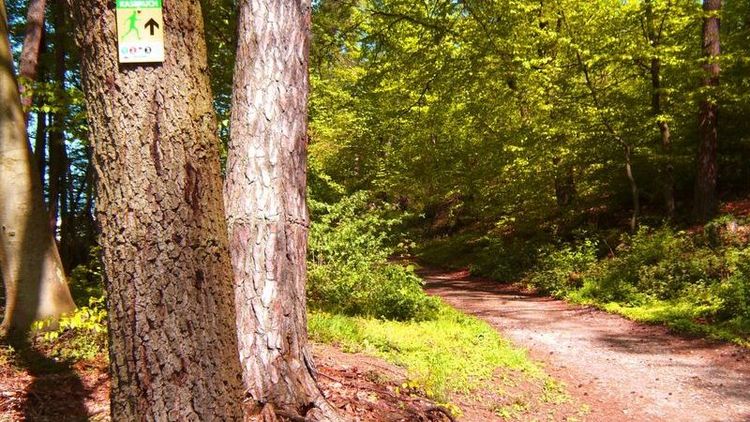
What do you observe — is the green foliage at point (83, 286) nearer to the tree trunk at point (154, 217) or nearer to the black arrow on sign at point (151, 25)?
the tree trunk at point (154, 217)

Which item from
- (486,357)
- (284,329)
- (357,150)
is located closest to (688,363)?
(486,357)

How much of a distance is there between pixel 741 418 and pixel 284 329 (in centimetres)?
513

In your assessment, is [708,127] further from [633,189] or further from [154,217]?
[154,217]

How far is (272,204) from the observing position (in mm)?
3303

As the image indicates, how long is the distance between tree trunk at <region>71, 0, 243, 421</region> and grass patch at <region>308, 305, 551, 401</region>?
2836 millimetres

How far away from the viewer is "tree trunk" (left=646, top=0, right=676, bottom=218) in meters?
12.4

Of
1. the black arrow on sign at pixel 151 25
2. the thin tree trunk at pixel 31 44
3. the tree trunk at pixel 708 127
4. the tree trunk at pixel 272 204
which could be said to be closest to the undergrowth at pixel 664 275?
the tree trunk at pixel 708 127

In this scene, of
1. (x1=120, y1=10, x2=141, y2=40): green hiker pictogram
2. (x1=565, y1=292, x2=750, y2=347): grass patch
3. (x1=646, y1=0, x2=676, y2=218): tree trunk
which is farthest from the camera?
(x1=646, y1=0, x2=676, y2=218): tree trunk

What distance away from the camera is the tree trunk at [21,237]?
4805 millimetres

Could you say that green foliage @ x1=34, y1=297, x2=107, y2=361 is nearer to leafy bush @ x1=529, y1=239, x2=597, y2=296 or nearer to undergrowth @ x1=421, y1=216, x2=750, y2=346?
undergrowth @ x1=421, y1=216, x2=750, y2=346

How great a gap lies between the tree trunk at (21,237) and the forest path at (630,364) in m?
5.57

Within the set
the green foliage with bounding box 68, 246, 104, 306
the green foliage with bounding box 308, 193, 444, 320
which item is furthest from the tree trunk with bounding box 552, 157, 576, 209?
the green foliage with bounding box 68, 246, 104, 306

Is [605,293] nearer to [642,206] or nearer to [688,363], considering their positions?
[688,363]

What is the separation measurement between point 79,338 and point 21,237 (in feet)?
3.82
